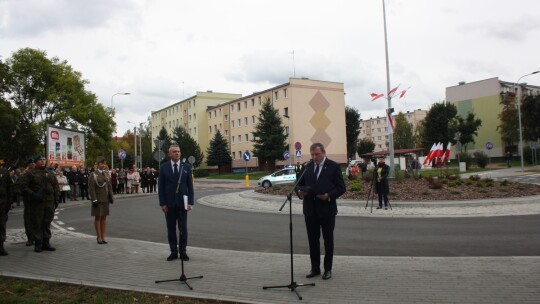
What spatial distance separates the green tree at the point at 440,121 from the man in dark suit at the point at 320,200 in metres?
63.8

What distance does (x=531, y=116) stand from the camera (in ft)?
179

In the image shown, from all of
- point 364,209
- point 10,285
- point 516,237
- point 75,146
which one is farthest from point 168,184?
point 75,146

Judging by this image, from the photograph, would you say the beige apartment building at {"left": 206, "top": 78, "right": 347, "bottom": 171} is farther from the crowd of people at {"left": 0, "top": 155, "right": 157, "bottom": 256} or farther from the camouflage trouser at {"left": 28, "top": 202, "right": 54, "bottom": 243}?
the camouflage trouser at {"left": 28, "top": 202, "right": 54, "bottom": 243}

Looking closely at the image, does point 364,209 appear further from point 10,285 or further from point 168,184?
point 10,285

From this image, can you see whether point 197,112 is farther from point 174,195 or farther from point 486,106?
point 174,195

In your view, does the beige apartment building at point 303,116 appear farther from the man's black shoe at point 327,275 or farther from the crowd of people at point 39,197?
the man's black shoe at point 327,275

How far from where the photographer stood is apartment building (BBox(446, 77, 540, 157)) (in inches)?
2807

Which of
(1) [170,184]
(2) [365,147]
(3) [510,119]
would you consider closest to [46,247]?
(1) [170,184]

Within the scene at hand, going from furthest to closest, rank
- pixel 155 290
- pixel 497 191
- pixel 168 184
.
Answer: pixel 497 191
pixel 168 184
pixel 155 290

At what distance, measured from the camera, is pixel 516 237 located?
946 cm

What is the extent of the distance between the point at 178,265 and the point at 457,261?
443 centimetres

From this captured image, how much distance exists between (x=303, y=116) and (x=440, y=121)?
2109 centimetres

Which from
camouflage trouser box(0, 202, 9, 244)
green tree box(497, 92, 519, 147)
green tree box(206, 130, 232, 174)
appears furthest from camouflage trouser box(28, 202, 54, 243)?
green tree box(497, 92, 519, 147)

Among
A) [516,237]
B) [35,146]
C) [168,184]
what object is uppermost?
[35,146]
